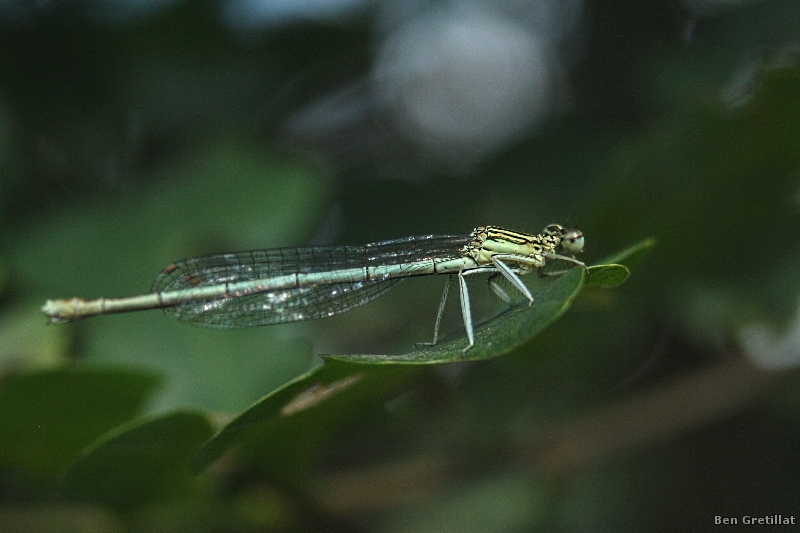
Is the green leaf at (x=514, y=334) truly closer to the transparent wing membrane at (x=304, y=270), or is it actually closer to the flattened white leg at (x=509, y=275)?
the flattened white leg at (x=509, y=275)

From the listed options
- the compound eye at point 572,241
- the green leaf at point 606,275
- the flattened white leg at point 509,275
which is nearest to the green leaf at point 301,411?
the green leaf at point 606,275

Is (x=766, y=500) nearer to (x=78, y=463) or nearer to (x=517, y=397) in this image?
(x=517, y=397)

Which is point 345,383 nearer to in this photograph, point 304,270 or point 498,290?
point 498,290

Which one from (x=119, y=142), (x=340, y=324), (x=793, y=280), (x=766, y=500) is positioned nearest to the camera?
(x=793, y=280)

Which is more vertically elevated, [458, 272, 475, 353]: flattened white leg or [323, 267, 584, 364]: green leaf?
[458, 272, 475, 353]: flattened white leg

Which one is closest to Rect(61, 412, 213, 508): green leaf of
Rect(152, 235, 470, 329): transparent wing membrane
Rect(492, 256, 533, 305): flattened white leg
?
Rect(152, 235, 470, 329): transparent wing membrane

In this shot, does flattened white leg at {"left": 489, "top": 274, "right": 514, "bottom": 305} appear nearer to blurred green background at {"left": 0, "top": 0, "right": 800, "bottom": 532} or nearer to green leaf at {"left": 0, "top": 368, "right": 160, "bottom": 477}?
blurred green background at {"left": 0, "top": 0, "right": 800, "bottom": 532}

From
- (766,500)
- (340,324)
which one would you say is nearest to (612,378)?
(766,500)
